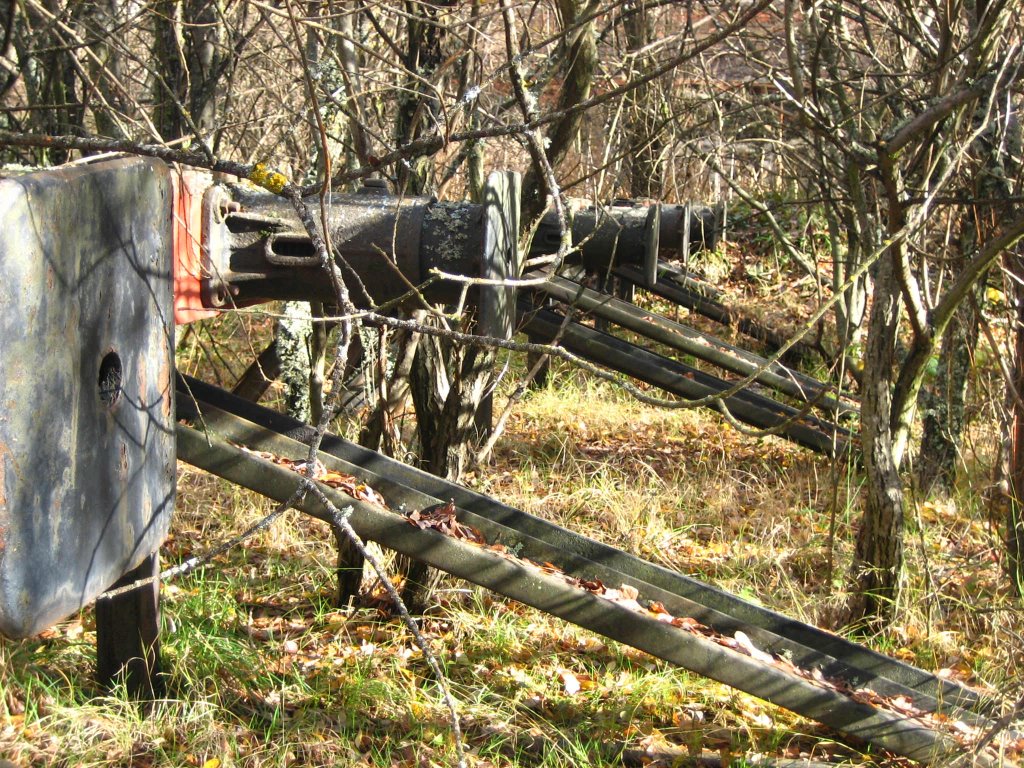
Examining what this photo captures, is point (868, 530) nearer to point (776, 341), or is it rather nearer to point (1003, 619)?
Answer: point (1003, 619)

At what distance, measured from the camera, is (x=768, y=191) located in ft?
38.5

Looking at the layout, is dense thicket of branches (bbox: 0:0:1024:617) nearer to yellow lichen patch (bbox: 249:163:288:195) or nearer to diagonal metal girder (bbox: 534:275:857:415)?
yellow lichen patch (bbox: 249:163:288:195)

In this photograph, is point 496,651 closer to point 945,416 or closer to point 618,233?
point 618,233

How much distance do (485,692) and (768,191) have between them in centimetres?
927

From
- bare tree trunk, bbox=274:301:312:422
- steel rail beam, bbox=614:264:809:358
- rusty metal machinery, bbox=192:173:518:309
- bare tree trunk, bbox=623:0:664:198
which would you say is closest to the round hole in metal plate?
rusty metal machinery, bbox=192:173:518:309

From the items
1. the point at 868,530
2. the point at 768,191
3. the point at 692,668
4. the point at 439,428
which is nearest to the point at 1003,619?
the point at 868,530

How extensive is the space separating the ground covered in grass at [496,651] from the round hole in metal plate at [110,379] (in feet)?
4.58

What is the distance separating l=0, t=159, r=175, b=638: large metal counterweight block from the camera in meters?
1.83

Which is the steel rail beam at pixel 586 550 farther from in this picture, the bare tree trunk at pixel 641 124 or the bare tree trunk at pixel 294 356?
the bare tree trunk at pixel 641 124

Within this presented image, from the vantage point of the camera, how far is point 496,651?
3945 mm

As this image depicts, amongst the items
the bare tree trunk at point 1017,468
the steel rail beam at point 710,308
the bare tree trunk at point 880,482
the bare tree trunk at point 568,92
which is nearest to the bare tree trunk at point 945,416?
the bare tree trunk at point 1017,468

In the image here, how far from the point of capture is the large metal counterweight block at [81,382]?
1.83 m

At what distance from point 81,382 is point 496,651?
2290 millimetres

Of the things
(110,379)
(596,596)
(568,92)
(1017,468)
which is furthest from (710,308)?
(110,379)
